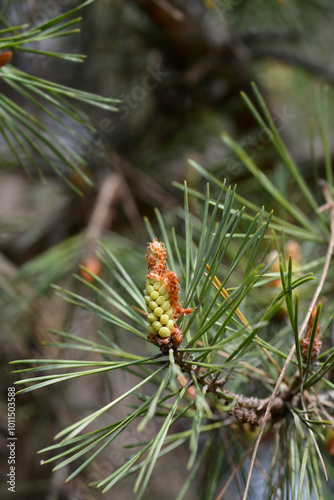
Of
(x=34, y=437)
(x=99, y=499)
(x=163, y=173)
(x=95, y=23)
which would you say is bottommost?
(x=99, y=499)

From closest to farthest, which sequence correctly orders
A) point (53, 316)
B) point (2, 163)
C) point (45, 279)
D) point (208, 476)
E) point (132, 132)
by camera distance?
Result: point (208, 476) → point (45, 279) → point (53, 316) → point (2, 163) → point (132, 132)

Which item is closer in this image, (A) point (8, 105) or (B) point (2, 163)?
(A) point (8, 105)

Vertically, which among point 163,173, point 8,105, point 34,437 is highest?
point 8,105

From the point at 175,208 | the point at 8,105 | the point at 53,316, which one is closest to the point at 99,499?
the point at 53,316

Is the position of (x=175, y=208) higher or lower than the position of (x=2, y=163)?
lower

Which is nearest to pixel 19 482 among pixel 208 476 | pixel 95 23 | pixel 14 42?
pixel 208 476

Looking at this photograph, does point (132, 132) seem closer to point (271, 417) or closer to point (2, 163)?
point (2, 163)

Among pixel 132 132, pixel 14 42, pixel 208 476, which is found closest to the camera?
pixel 14 42

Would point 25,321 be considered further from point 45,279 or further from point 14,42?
point 14,42

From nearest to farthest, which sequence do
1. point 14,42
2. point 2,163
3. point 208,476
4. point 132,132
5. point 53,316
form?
point 14,42
point 208,476
point 53,316
point 2,163
point 132,132
